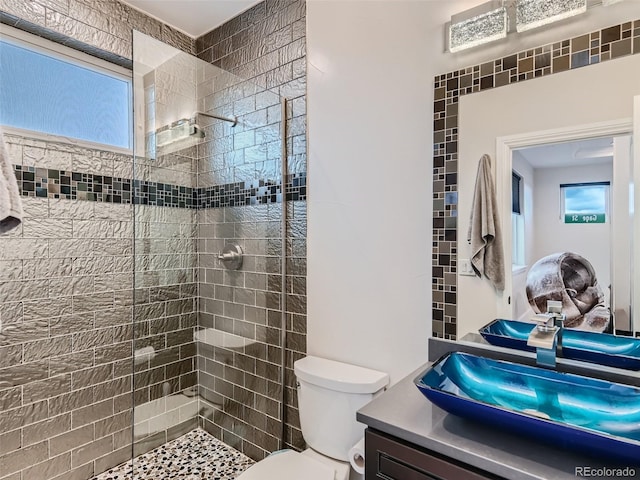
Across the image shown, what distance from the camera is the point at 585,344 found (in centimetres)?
114

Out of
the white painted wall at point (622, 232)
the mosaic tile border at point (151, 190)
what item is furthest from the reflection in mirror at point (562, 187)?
the mosaic tile border at point (151, 190)

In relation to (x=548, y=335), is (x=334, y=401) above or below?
below

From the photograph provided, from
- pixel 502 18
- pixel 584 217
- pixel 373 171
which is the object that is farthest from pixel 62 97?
pixel 584 217

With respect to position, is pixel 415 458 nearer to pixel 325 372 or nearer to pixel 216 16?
pixel 325 372

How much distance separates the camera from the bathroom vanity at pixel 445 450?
2.45ft

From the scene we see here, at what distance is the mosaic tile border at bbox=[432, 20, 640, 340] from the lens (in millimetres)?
1274

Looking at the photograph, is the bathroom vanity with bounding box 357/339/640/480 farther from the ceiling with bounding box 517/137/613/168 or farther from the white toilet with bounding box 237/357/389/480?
the ceiling with bounding box 517/137/613/168

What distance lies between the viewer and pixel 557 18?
122 cm

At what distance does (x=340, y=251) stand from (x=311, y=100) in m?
0.85

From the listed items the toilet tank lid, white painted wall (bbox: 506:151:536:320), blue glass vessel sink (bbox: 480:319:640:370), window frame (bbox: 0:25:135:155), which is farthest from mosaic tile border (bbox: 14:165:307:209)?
blue glass vessel sink (bbox: 480:319:640:370)

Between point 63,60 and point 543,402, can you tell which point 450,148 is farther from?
point 63,60

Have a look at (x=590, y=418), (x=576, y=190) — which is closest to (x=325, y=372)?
(x=590, y=418)

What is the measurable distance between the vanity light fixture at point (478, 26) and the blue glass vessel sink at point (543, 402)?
119cm

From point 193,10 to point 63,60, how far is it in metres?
0.83
